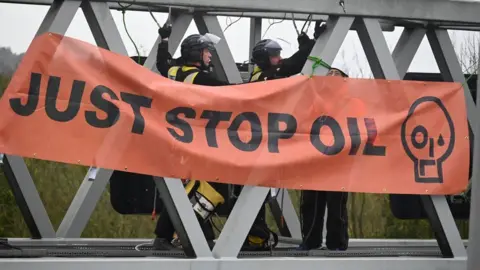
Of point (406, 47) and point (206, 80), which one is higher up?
point (406, 47)

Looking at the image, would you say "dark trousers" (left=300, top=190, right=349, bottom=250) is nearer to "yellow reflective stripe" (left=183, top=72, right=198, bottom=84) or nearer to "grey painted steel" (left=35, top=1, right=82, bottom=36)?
"yellow reflective stripe" (left=183, top=72, right=198, bottom=84)

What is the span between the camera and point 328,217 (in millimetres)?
8852

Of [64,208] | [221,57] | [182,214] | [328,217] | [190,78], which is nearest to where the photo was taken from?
[182,214]

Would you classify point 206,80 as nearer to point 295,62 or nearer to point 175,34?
point 295,62

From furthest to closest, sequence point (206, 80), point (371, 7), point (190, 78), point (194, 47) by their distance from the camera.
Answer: point (194, 47) → point (190, 78) → point (206, 80) → point (371, 7)

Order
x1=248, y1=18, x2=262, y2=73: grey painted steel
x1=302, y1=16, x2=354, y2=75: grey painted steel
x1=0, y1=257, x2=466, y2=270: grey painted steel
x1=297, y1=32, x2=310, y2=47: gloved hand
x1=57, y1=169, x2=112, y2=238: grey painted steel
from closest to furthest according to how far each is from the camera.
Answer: x1=0, y1=257, x2=466, y2=270: grey painted steel, x1=302, y1=16, x2=354, y2=75: grey painted steel, x1=297, y1=32, x2=310, y2=47: gloved hand, x1=57, y1=169, x2=112, y2=238: grey painted steel, x1=248, y1=18, x2=262, y2=73: grey painted steel

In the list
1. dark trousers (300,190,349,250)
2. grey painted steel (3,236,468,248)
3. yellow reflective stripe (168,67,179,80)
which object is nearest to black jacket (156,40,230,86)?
yellow reflective stripe (168,67,179,80)

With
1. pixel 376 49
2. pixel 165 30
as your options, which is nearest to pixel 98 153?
pixel 165 30

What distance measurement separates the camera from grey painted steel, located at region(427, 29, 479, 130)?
29.2 feet

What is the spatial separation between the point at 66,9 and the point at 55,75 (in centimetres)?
54

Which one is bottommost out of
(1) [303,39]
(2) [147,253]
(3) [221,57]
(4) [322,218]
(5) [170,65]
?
(2) [147,253]

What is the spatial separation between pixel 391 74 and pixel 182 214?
7.46 ft

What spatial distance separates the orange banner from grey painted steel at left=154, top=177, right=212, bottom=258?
0.10 meters

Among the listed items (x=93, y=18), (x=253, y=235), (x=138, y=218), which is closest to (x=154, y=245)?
(x=253, y=235)
